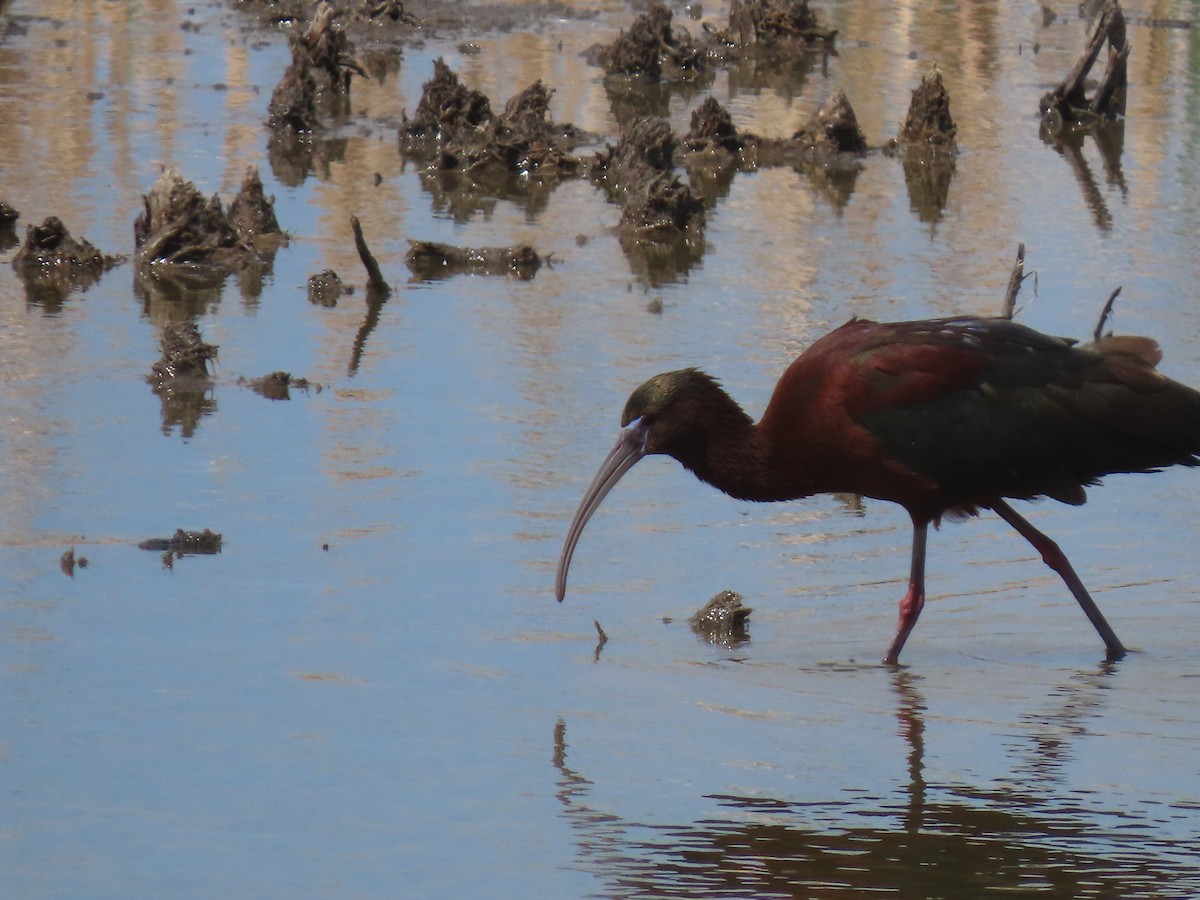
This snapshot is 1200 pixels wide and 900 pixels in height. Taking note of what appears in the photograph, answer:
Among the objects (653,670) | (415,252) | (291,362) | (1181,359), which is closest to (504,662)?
(653,670)

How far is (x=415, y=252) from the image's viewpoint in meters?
13.2

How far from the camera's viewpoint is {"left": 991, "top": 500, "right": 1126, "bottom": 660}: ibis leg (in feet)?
24.9

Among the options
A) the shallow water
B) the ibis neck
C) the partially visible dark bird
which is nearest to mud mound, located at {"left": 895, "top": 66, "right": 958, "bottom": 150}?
the shallow water

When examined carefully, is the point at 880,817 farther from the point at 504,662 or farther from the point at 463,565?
the point at 463,565

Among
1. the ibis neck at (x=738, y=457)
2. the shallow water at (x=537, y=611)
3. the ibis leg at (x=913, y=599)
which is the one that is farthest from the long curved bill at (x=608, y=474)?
the ibis leg at (x=913, y=599)

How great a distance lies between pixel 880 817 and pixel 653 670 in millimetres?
1317

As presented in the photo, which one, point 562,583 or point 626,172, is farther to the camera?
point 626,172

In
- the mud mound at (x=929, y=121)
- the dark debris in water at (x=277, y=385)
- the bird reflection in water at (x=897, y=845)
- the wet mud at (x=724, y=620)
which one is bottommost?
the bird reflection in water at (x=897, y=845)

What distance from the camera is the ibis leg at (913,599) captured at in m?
7.41

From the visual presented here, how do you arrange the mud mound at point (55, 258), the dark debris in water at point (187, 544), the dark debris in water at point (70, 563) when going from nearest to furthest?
1. the dark debris in water at point (70, 563)
2. the dark debris in water at point (187, 544)
3. the mud mound at point (55, 258)

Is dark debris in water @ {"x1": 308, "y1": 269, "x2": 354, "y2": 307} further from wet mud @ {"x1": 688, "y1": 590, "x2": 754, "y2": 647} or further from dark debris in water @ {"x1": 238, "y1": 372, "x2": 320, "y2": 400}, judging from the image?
wet mud @ {"x1": 688, "y1": 590, "x2": 754, "y2": 647}

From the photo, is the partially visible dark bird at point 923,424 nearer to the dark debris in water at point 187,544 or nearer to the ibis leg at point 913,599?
the ibis leg at point 913,599

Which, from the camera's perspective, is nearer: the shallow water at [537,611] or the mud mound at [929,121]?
A: the shallow water at [537,611]

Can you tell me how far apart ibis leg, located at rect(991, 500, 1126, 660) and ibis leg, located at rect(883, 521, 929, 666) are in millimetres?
370
